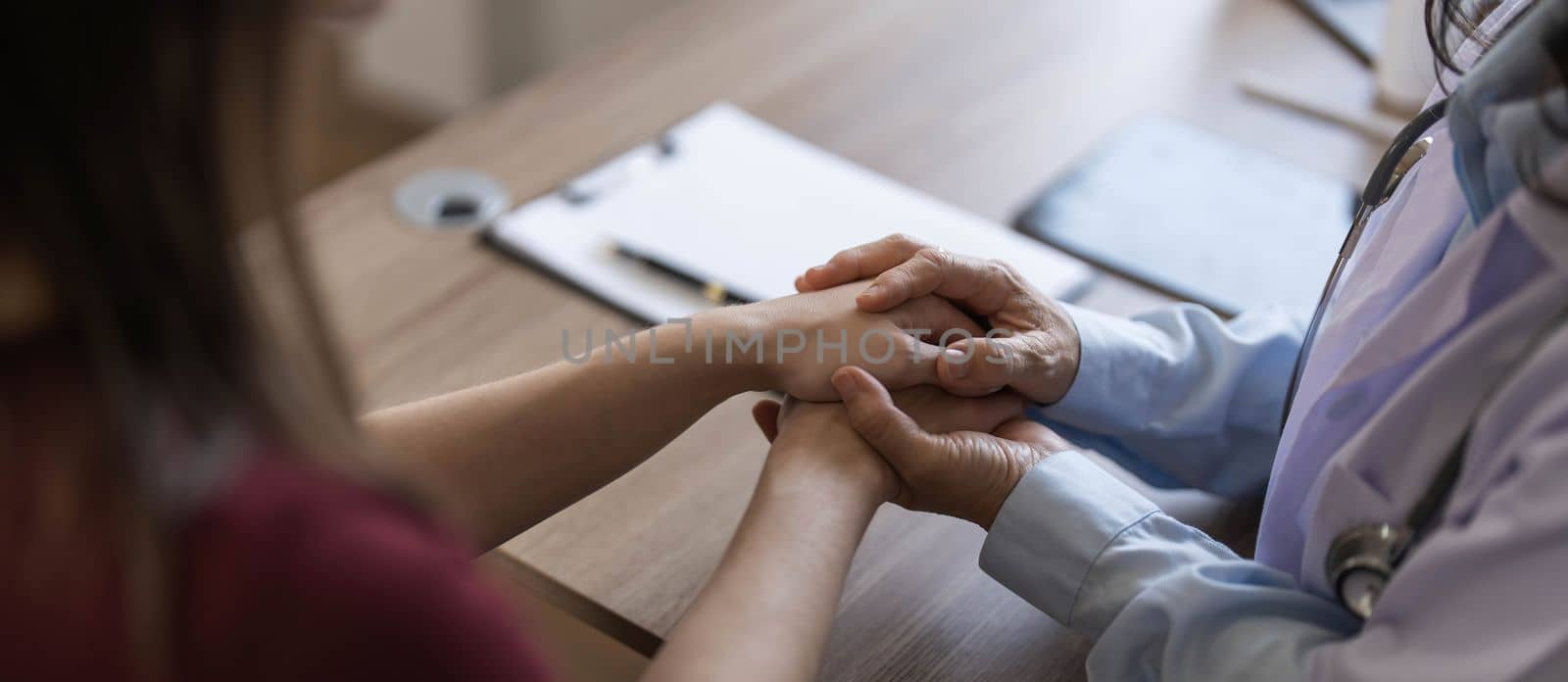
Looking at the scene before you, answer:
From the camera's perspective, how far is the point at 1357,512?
0.71 metres

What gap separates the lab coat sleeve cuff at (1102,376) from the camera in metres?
0.99

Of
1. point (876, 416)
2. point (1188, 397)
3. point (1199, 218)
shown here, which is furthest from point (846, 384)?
point (1199, 218)

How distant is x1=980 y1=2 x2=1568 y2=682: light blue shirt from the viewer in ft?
2.06

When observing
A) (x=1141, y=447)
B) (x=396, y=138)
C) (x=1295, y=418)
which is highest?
(x=1295, y=418)

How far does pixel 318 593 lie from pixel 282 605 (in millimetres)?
13

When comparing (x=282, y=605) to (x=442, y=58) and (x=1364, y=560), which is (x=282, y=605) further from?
(x=442, y=58)

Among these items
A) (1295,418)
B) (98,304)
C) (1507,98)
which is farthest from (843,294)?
(98,304)

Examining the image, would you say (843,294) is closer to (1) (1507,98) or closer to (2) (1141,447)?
(2) (1141,447)

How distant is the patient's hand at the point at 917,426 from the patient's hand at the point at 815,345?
0.01 metres

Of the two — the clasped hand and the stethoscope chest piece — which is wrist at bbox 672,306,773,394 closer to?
the clasped hand

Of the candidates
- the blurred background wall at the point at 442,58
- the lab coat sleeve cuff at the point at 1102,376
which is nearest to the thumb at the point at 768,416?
the lab coat sleeve cuff at the point at 1102,376

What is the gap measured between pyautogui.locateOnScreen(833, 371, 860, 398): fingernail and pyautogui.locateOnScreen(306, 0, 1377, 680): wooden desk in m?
0.09

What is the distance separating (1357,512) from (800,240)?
0.56 meters

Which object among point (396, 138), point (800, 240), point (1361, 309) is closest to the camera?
point (1361, 309)
